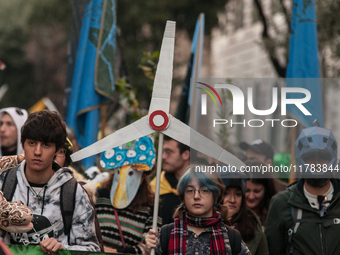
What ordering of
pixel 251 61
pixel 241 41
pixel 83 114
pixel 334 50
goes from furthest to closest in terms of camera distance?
pixel 241 41
pixel 251 61
pixel 334 50
pixel 83 114

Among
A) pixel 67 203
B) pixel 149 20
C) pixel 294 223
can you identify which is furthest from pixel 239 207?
pixel 149 20

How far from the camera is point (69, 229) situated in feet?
12.5

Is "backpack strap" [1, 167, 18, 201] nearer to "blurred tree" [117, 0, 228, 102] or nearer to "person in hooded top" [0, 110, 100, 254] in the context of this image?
"person in hooded top" [0, 110, 100, 254]

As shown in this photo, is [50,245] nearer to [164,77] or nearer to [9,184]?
[9,184]

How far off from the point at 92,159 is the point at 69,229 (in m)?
4.13

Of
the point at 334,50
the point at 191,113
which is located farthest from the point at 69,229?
the point at 334,50

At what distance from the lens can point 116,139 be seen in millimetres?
3777

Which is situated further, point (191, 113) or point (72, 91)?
point (72, 91)

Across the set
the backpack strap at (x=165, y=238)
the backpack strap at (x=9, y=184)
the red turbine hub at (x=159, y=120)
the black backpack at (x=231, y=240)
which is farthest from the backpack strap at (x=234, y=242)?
the backpack strap at (x=9, y=184)

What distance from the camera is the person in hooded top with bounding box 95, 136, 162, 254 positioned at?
5.05 metres

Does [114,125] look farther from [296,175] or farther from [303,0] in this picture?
[296,175]

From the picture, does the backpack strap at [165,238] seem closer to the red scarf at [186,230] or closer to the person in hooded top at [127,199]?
the red scarf at [186,230]

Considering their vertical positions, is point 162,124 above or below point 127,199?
above

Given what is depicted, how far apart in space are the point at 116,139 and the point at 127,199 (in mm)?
1521
